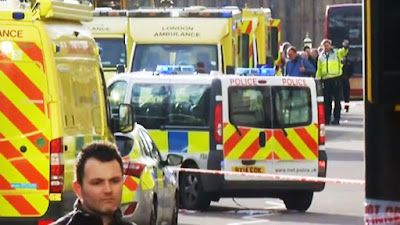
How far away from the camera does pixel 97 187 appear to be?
526 cm

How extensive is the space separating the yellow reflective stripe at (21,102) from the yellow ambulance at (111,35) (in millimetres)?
14752

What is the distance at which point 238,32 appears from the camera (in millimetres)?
26641

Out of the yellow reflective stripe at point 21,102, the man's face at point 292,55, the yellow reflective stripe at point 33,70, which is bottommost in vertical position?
the man's face at point 292,55

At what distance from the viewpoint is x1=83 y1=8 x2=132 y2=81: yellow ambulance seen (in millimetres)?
26109

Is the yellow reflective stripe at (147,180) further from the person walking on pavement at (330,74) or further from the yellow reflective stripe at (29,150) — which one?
the person walking on pavement at (330,74)

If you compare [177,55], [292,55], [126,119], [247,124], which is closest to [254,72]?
[247,124]

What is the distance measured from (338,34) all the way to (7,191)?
36.3m

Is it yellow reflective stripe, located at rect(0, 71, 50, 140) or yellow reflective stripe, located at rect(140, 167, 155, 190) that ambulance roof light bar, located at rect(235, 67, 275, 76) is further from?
yellow reflective stripe, located at rect(0, 71, 50, 140)

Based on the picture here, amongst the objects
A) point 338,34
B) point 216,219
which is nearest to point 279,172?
point 216,219

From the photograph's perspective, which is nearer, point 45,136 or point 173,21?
point 45,136

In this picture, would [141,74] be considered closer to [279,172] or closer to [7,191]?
[279,172]

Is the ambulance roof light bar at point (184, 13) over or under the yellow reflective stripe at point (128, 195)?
over

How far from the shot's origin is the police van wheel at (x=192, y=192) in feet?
57.2

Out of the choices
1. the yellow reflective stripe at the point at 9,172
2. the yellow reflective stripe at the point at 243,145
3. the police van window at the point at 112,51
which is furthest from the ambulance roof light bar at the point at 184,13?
the yellow reflective stripe at the point at 9,172
